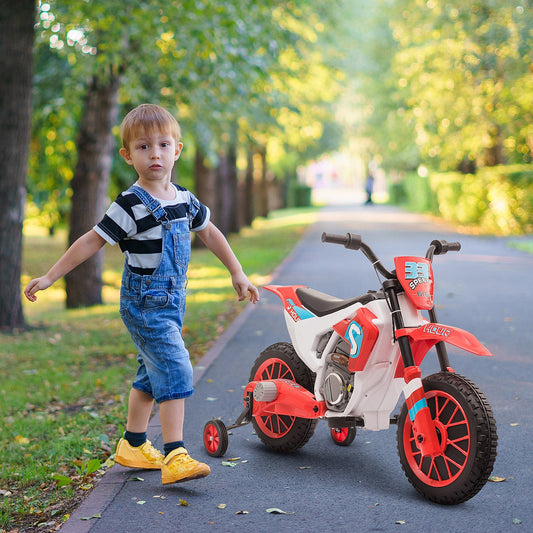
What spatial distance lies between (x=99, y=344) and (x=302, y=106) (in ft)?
66.8

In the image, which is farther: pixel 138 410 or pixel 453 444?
pixel 138 410

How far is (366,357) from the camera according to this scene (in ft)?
12.8

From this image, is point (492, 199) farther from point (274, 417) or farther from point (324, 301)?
point (324, 301)

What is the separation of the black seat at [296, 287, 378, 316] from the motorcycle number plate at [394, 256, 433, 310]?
23 centimetres

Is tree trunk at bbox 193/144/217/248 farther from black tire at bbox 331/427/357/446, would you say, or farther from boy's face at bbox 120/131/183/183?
boy's face at bbox 120/131/183/183

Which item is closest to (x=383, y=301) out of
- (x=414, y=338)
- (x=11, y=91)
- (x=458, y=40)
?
(x=414, y=338)

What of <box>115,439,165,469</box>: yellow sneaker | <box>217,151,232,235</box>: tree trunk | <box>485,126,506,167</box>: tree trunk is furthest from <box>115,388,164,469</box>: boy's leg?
<box>485,126,506,167</box>: tree trunk

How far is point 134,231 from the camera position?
13.1 feet

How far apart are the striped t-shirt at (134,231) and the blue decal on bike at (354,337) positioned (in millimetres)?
1011

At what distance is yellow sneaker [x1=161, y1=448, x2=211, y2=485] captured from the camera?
4020mm

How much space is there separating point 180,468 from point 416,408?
3.98ft

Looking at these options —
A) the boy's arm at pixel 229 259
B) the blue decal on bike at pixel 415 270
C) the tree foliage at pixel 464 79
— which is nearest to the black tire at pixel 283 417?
the boy's arm at pixel 229 259

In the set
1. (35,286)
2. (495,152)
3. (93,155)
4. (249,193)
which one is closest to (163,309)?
(35,286)

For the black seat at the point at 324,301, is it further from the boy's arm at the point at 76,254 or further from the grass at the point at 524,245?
the grass at the point at 524,245
